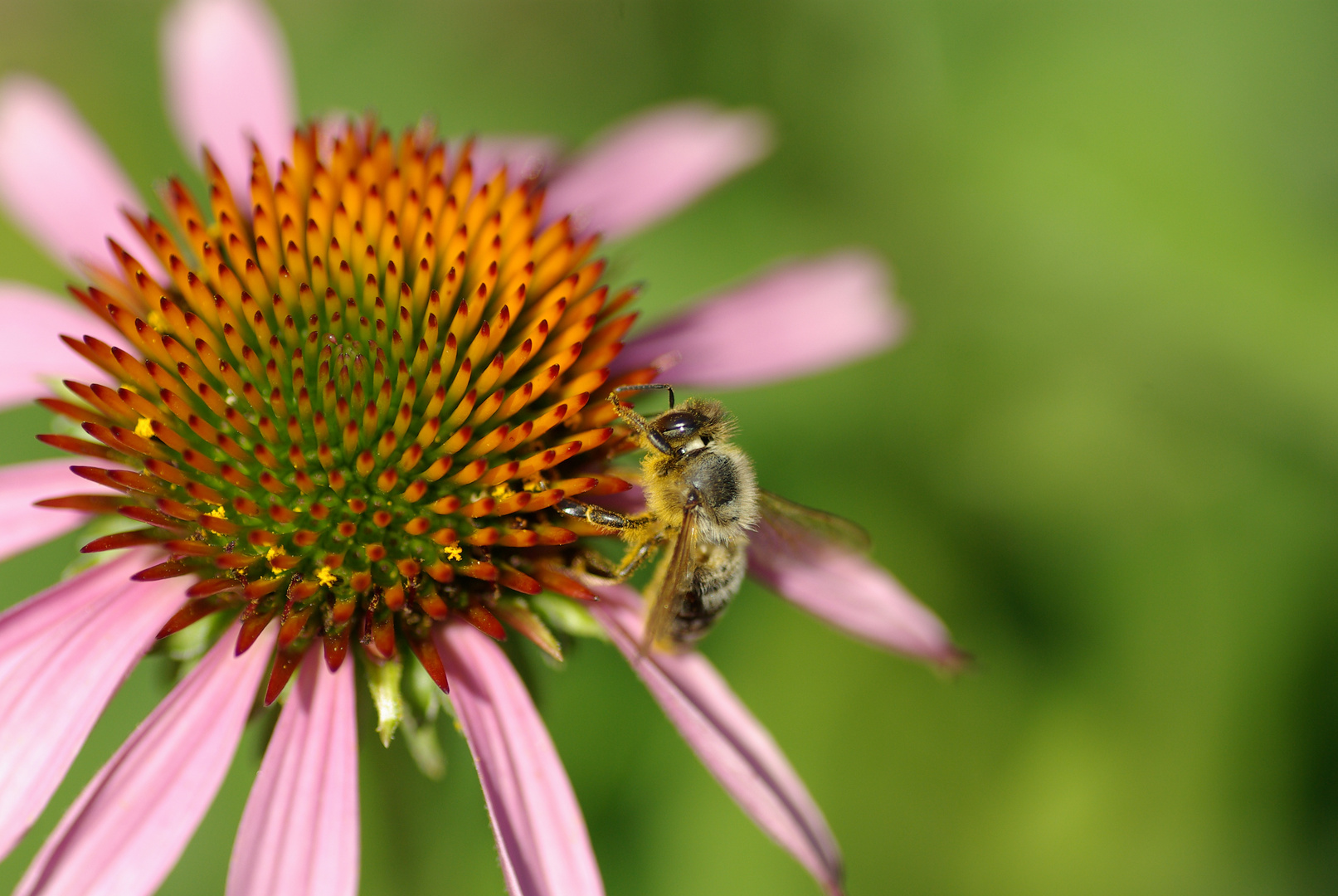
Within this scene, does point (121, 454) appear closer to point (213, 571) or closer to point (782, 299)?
point (213, 571)

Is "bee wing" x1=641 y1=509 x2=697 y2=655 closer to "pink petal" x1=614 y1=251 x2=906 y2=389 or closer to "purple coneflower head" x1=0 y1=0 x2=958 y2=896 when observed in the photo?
"purple coneflower head" x1=0 y1=0 x2=958 y2=896

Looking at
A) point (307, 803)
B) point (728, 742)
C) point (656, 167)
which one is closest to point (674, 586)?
point (728, 742)

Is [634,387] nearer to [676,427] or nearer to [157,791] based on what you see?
[676,427]

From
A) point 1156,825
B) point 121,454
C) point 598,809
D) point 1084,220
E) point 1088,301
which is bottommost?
point 1156,825

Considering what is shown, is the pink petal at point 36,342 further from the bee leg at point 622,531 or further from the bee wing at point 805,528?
the bee wing at point 805,528

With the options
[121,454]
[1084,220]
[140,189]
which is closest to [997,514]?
[1084,220]

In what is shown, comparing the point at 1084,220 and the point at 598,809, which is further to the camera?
the point at 1084,220
